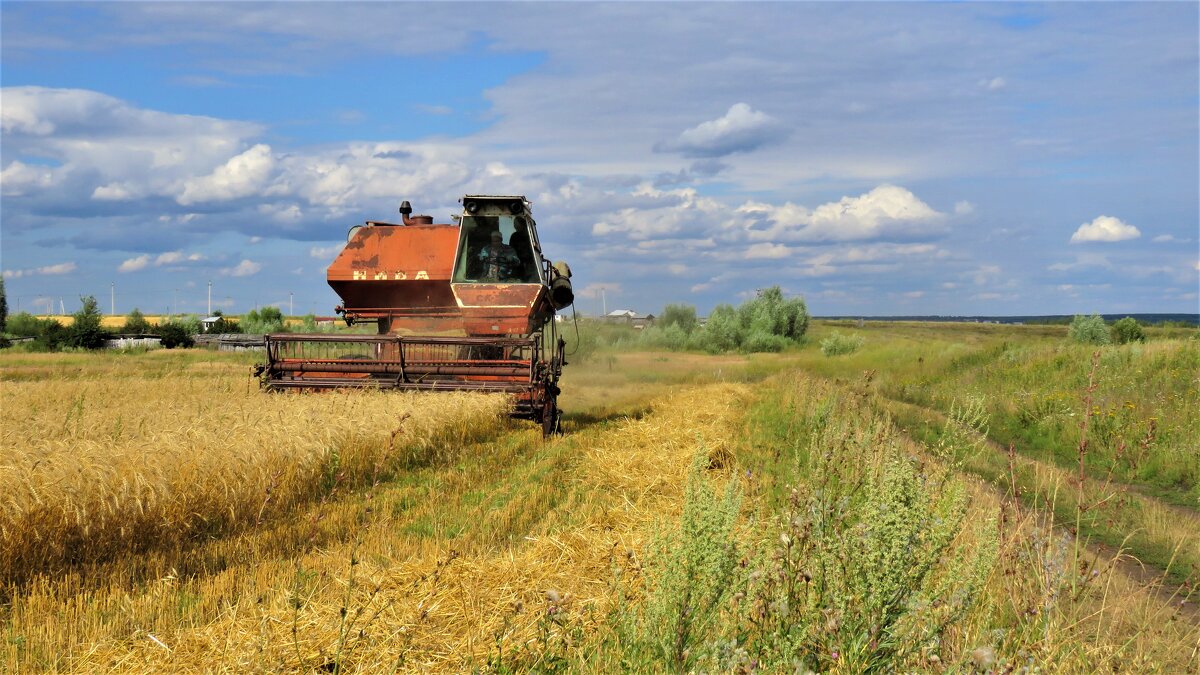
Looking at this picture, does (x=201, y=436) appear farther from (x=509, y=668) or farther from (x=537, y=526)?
(x=509, y=668)

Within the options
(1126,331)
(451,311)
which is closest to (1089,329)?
(1126,331)

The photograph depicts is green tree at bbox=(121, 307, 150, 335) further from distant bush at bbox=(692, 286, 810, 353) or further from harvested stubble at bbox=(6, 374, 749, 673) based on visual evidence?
harvested stubble at bbox=(6, 374, 749, 673)

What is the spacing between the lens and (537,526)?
7516 millimetres

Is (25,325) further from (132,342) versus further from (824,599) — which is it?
(824,599)

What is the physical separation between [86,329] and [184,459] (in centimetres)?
4055

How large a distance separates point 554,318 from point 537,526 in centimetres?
764

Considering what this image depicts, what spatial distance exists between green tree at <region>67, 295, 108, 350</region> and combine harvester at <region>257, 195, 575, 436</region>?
33.2 metres

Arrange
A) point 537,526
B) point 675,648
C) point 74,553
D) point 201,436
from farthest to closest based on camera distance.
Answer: point 201,436 → point 537,526 → point 74,553 → point 675,648

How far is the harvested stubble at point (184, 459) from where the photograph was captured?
6766mm

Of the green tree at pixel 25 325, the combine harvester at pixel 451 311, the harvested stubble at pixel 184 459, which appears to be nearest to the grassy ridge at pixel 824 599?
the harvested stubble at pixel 184 459

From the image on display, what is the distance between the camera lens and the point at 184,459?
806 centimetres

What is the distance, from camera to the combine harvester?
41.6 ft

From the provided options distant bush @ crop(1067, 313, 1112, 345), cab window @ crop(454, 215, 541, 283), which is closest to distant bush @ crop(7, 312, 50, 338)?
cab window @ crop(454, 215, 541, 283)

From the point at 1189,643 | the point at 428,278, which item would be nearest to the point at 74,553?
the point at 1189,643
